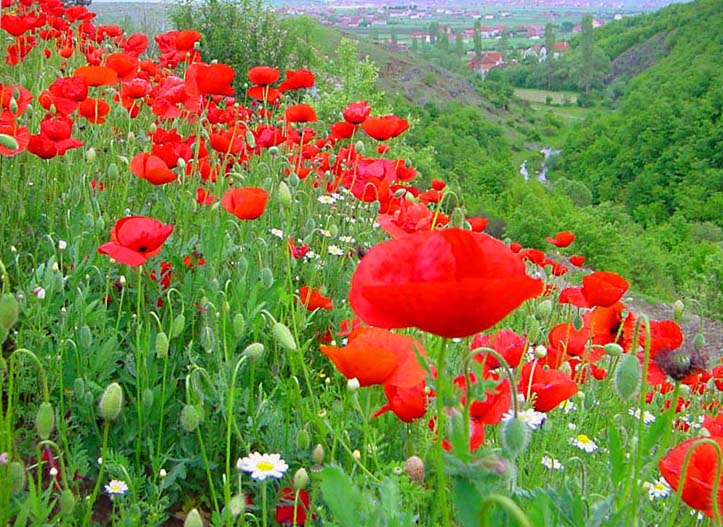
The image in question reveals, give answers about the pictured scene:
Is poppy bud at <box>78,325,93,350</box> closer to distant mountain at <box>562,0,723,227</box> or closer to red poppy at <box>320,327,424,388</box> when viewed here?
red poppy at <box>320,327,424,388</box>

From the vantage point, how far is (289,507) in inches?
58.2

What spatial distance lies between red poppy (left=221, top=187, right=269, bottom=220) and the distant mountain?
38729 mm

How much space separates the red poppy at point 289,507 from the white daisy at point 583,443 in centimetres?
61

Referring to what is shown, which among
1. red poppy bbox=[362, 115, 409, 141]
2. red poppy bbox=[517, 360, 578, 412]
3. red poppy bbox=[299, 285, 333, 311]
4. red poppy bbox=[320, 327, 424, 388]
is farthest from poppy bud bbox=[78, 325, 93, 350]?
red poppy bbox=[362, 115, 409, 141]

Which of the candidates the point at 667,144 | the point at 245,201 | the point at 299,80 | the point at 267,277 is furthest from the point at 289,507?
the point at 667,144

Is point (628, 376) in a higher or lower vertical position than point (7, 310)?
lower

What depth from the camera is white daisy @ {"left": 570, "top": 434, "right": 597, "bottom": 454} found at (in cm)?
176

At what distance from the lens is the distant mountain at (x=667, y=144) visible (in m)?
40.3

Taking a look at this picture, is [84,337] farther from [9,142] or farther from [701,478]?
[701,478]

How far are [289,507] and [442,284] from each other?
88 cm

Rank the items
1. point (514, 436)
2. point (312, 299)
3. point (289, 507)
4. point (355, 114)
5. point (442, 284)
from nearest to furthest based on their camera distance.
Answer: point (442, 284), point (514, 436), point (289, 507), point (312, 299), point (355, 114)

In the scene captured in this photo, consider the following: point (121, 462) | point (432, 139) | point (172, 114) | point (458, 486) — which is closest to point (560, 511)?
point (458, 486)

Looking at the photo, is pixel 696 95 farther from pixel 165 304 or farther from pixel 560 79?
pixel 165 304

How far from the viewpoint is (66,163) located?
280 cm
